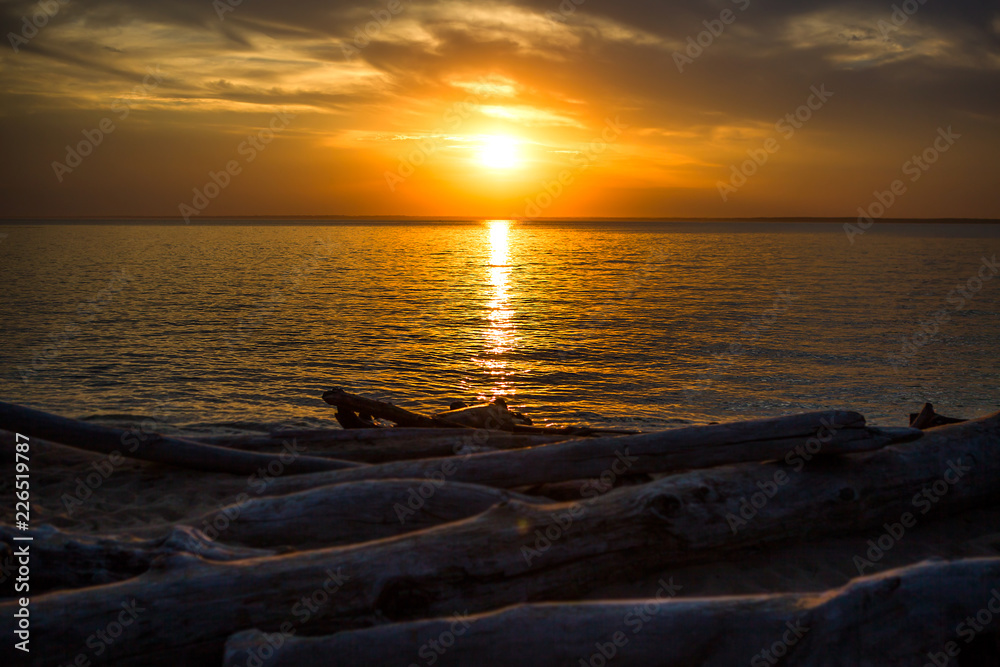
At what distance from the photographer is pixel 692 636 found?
10.4ft

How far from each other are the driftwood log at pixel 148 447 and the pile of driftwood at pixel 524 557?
0.07ft

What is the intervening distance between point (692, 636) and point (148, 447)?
5747 millimetres

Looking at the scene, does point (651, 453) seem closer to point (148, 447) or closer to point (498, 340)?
point (148, 447)

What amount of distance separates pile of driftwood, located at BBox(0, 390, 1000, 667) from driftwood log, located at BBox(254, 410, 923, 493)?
0.06ft

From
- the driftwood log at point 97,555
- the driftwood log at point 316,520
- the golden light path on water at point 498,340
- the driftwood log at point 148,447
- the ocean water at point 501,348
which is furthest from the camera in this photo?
the golden light path on water at point 498,340

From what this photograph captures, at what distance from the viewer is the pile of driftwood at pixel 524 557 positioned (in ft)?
10.3

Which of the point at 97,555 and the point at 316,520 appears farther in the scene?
the point at 316,520

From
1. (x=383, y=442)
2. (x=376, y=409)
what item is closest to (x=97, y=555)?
(x=383, y=442)

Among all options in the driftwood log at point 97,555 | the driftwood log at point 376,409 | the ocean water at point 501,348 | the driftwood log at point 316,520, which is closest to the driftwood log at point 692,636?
the driftwood log at point 97,555

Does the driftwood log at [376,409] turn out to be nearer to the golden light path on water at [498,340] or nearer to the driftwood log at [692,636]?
the driftwood log at [692,636]

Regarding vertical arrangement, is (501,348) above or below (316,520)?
above

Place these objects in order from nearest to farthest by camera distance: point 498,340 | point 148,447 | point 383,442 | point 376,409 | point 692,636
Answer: point 692,636 < point 148,447 < point 383,442 < point 376,409 < point 498,340

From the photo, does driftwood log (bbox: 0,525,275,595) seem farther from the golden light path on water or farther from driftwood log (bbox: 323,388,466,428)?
the golden light path on water

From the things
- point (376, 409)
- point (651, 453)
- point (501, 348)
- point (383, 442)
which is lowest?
point (651, 453)
